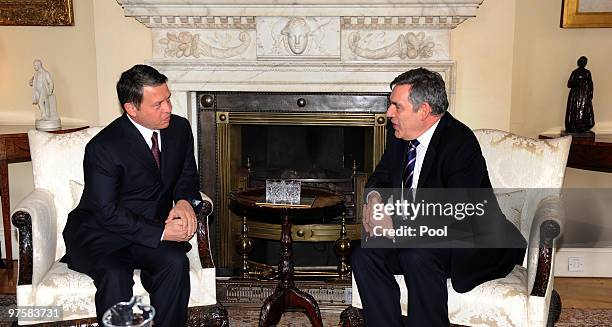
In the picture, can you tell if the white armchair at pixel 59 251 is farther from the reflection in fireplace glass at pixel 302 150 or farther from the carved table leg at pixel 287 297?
the reflection in fireplace glass at pixel 302 150

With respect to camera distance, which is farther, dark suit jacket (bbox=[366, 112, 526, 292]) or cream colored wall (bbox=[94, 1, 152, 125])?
cream colored wall (bbox=[94, 1, 152, 125])

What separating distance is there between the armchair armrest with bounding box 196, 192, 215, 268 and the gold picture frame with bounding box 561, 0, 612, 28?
2.24 metres

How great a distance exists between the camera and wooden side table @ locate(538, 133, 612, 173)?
10.9ft

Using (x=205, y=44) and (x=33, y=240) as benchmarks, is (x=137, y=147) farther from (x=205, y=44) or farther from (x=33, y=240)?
(x=205, y=44)

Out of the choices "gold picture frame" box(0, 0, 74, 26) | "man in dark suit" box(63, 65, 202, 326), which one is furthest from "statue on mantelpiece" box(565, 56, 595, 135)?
"gold picture frame" box(0, 0, 74, 26)

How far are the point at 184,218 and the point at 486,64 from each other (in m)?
1.99

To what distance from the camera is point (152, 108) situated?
101 inches

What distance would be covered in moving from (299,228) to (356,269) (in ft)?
4.95

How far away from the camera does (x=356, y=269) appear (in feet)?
8.55

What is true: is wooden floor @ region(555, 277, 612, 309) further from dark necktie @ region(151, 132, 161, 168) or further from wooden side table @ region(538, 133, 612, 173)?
dark necktie @ region(151, 132, 161, 168)

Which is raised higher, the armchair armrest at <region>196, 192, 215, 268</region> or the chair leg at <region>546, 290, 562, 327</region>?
the armchair armrest at <region>196, 192, 215, 268</region>

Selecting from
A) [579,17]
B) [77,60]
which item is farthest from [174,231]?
[579,17]

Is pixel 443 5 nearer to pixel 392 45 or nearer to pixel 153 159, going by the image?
pixel 392 45

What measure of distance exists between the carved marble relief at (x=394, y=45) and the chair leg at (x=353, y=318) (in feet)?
5.01
